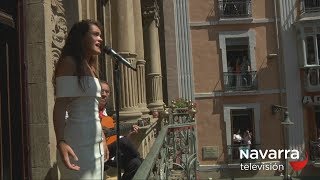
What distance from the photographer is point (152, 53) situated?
14828mm

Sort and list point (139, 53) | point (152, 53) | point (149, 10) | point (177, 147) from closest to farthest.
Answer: point (177, 147) → point (139, 53) → point (149, 10) → point (152, 53)

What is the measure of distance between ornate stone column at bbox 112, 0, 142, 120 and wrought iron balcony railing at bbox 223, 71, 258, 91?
13.5 metres

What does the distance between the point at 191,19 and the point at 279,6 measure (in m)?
4.01

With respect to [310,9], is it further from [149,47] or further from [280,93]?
[149,47]

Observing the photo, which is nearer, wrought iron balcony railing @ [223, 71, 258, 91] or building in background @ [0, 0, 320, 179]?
building in background @ [0, 0, 320, 179]

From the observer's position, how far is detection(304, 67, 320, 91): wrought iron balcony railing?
21234 mm

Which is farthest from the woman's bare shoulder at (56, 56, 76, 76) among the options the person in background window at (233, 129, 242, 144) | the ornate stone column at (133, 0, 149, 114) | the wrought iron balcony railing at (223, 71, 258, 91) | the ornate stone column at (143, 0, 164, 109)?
the wrought iron balcony railing at (223, 71, 258, 91)

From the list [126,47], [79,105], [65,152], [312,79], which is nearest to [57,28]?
[79,105]

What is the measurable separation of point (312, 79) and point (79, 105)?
20070 mm

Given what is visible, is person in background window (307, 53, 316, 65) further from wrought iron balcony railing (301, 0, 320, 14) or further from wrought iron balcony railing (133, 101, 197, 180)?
wrought iron balcony railing (133, 101, 197, 180)

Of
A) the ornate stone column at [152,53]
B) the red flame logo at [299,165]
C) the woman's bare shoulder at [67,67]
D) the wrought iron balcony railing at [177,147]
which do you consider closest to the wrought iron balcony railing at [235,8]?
the red flame logo at [299,165]

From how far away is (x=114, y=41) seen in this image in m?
8.71

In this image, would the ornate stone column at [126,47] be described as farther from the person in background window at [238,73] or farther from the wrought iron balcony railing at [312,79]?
the wrought iron balcony railing at [312,79]

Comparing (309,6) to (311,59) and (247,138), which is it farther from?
(247,138)
